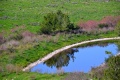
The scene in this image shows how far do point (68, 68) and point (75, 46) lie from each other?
10.4 m

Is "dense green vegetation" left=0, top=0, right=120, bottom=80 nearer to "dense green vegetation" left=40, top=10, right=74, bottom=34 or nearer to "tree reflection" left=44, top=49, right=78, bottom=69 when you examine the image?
"dense green vegetation" left=40, top=10, right=74, bottom=34

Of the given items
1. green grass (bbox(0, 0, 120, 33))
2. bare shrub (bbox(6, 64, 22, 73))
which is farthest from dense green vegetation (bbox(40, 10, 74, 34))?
bare shrub (bbox(6, 64, 22, 73))

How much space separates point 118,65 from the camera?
20172mm

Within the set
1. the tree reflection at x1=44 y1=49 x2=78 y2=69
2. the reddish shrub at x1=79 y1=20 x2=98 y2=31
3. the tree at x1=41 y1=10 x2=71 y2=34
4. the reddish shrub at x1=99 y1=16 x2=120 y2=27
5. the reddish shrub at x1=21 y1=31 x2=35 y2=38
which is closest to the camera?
the tree reflection at x1=44 y1=49 x2=78 y2=69

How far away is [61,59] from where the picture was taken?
141 feet

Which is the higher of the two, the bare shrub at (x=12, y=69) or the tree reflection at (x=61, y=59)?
the bare shrub at (x=12, y=69)

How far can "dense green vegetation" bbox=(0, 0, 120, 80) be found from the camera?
39.4 metres

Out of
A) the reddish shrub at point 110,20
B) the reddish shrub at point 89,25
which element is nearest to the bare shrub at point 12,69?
the reddish shrub at point 89,25

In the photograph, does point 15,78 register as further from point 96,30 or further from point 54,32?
point 96,30

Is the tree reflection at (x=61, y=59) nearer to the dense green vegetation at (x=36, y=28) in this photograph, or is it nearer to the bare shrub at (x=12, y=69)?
the dense green vegetation at (x=36, y=28)

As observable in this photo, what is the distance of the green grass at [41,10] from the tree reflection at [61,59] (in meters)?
10.3

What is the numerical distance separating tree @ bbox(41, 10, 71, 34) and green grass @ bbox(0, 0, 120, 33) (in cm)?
233

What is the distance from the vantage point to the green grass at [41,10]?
58.0 metres

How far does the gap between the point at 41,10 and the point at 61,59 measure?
83.9ft
